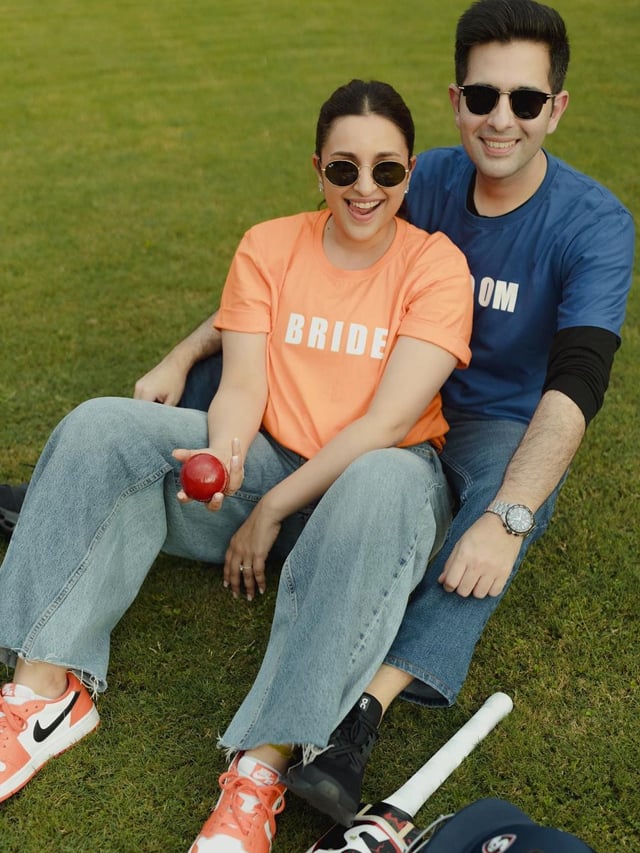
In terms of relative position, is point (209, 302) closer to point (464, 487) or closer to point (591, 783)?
point (464, 487)

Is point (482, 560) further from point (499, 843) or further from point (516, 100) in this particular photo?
point (516, 100)

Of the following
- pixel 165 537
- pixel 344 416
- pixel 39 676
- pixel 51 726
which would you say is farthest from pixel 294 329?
pixel 51 726

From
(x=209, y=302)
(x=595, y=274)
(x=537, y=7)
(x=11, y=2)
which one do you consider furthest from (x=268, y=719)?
(x=11, y=2)

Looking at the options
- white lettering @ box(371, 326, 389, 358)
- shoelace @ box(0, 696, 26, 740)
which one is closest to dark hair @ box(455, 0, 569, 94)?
white lettering @ box(371, 326, 389, 358)

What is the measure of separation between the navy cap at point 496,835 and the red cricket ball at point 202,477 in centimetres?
112

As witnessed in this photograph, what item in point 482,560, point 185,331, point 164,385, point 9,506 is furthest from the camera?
point 185,331

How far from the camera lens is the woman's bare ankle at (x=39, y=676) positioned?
2.88m

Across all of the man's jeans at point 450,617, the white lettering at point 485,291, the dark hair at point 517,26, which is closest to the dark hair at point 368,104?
the dark hair at point 517,26

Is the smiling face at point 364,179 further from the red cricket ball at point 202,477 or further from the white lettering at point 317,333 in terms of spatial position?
the red cricket ball at point 202,477

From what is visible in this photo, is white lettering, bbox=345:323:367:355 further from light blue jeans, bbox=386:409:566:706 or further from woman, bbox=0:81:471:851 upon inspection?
light blue jeans, bbox=386:409:566:706

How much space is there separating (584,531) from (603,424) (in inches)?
39.1

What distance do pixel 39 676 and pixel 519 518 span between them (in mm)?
1499

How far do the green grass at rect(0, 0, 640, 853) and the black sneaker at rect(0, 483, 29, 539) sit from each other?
463 mm

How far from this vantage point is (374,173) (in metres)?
3.15
